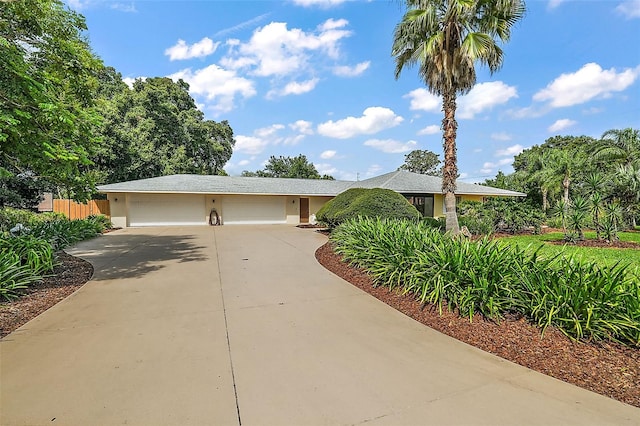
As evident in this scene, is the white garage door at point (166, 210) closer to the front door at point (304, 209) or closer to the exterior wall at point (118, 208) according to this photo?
the exterior wall at point (118, 208)

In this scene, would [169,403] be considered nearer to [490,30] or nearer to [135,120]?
[490,30]

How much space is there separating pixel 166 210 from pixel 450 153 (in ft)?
55.5

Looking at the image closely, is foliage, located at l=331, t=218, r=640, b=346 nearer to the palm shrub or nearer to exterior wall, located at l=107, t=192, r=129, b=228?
the palm shrub

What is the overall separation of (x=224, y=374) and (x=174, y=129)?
25.9 m

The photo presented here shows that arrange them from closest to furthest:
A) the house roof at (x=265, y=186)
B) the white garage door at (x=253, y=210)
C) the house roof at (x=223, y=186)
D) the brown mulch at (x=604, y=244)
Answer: the brown mulch at (x=604, y=244), the house roof at (x=223, y=186), the house roof at (x=265, y=186), the white garage door at (x=253, y=210)

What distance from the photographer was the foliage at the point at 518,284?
3.63 metres

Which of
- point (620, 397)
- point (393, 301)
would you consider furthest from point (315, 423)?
point (393, 301)

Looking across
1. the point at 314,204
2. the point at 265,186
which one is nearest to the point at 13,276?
the point at 265,186

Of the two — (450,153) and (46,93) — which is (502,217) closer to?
(450,153)

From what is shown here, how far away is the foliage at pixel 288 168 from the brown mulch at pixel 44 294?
33553 millimetres

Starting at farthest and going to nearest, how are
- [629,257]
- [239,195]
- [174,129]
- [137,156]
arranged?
1. [174,129]
2. [137,156]
3. [239,195]
4. [629,257]

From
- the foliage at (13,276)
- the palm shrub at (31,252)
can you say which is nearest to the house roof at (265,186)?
the palm shrub at (31,252)

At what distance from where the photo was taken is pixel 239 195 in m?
21.3

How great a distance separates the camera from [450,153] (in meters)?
10.4
